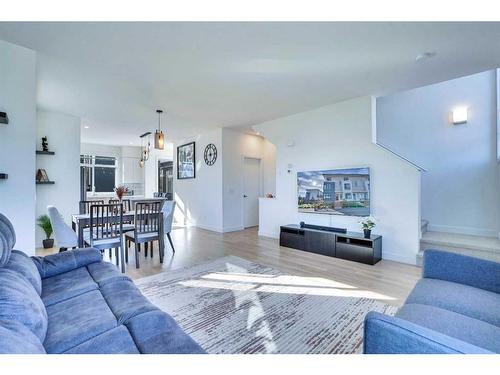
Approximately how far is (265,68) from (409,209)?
9.60ft

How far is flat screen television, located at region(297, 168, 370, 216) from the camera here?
158 inches

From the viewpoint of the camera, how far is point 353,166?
4.15 meters

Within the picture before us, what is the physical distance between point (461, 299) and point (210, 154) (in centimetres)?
572

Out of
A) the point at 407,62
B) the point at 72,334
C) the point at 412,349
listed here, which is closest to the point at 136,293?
the point at 72,334

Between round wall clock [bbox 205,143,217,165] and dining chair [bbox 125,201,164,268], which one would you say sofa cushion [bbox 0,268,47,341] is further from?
round wall clock [bbox 205,143,217,165]

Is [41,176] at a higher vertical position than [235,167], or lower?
lower

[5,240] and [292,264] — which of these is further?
[292,264]

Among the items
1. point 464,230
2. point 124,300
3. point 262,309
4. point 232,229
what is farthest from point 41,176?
point 464,230

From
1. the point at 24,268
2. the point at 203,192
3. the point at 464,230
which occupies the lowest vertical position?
the point at 464,230

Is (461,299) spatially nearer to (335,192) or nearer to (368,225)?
(368,225)

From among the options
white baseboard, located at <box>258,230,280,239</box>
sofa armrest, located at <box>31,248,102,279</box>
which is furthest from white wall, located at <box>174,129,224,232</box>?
sofa armrest, located at <box>31,248,102,279</box>

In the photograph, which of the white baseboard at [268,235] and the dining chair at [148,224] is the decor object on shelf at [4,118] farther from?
the white baseboard at [268,235]

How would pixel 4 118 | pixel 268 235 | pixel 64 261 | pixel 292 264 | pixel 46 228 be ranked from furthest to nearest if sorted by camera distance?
pixel 268 235
pixel 46 228
pixel 292 264
pixel 4 118
pixel 64 261

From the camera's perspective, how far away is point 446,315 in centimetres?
131
